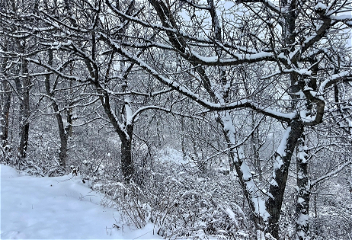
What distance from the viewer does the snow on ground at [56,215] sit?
9.97 ft

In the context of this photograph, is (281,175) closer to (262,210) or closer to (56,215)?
(262,210)

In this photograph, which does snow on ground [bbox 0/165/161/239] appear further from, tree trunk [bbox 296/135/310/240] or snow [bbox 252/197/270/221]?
tree trunk [bbox 296/135/310/240]

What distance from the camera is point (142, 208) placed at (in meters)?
3.59

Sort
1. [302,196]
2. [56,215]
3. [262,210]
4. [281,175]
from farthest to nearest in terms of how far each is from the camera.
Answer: [302,196]
[281,175]
[262,210]
[56,215]

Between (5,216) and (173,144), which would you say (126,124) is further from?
(173,144)

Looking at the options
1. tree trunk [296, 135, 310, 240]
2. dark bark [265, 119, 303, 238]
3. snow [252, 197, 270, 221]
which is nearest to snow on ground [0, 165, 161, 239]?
snow [252, 197, 270, 221]

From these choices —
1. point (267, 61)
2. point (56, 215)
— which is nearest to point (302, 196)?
Answer: point (267, 61)

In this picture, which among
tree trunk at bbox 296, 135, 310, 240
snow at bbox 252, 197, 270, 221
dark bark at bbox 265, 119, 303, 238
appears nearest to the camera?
snow at bbox 252, 197, 270, 221

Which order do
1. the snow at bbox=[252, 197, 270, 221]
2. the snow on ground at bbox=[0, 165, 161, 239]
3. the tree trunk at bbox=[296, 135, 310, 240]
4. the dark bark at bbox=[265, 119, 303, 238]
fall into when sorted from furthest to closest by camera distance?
1. the tree trunk at bbox=[296, 135, 310, 240]
2. the dark bark at bbox=[265, 119, 303, 238]
3. the snow at bbox=[252, 197, 270, 221]
4. the snow on ground at bbox=[0, 165, 161, 239]

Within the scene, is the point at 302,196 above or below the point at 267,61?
below

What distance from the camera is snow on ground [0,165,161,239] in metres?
3.04

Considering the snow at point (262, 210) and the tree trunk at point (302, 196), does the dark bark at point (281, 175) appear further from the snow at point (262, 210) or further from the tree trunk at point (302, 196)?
the tree trunk at point (302, 196)

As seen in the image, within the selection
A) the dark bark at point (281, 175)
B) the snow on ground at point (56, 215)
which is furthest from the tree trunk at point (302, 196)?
the snow on ground at point (56, 215)

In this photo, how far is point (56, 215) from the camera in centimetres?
350
